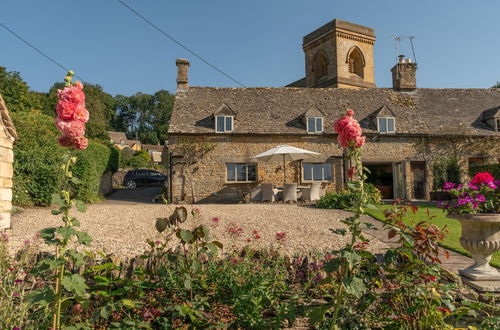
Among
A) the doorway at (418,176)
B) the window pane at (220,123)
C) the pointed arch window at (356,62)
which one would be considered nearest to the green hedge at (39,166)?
the window pane at (220,123)

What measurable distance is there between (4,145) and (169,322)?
22.5ft

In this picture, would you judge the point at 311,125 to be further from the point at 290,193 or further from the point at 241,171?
the point at 290,193

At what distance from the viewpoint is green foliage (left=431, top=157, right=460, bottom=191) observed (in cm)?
→ 1838

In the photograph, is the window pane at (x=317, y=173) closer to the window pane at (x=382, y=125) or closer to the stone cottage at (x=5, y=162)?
the window pane at (x=382, y=125)

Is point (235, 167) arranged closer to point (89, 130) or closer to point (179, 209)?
point (179, 209)

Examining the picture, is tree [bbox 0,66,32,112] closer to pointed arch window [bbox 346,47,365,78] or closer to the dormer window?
the dormer window

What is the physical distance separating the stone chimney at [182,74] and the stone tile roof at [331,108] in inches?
18.4

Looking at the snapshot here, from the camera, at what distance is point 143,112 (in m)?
78.2

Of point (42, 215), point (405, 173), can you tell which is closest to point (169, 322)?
point (42, 215)

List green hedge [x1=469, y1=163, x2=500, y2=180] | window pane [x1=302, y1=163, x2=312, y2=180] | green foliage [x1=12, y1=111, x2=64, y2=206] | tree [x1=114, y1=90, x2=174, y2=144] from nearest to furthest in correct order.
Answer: green foliage [x1=12, y1=111, x2=64, y2=206] → green hedge [x1=469, y1=163, x2=500, y2=180] → window pane [x1=302, y1=163, x2=312, y2=180] → tree [x1=114, y1=90, x2=174, y2=144]

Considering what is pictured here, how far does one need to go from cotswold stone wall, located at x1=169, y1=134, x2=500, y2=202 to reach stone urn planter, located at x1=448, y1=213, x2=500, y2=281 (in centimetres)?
1331

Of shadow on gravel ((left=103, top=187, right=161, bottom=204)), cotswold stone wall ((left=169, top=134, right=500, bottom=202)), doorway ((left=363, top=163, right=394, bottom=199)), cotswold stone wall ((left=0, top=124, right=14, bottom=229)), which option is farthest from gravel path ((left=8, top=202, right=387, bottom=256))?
doorway ((left=363, top=163, right=394, bottom=199))

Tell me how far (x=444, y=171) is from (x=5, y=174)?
64.6ft

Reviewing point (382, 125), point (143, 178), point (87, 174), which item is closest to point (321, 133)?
point (382, 125)
